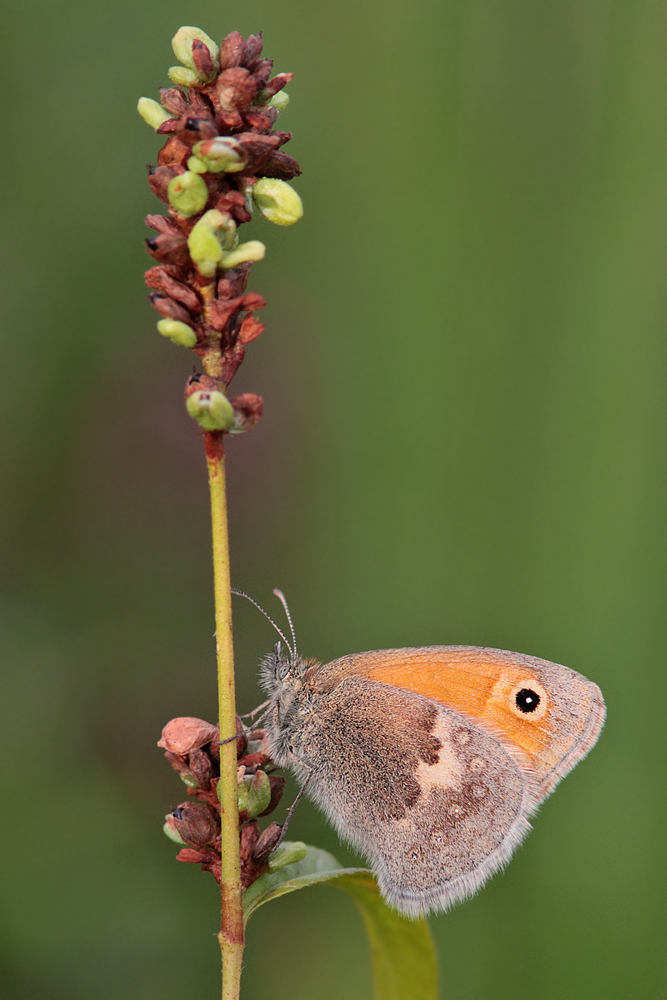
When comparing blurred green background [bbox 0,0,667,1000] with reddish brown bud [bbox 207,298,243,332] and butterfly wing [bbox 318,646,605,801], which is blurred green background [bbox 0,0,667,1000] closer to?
butterfly wing [bbox 318,646,605,801]

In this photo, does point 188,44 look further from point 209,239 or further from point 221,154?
point 209,239

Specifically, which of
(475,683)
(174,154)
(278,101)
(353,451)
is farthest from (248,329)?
(353,451)

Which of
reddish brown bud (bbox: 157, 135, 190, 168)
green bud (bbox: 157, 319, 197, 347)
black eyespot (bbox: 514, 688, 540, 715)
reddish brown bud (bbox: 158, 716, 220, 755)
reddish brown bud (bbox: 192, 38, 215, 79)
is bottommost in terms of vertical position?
black eyespot (bbox: 514, 688, 540, 715)

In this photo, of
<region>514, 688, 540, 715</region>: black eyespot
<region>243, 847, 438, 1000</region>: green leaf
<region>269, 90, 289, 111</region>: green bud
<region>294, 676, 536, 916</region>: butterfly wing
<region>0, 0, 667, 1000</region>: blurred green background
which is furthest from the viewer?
<region>0, 0, 667, 1000</region>: blurred green background

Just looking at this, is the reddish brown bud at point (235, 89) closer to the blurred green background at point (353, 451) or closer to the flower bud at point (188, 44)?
the flower bud at point (188, 44)

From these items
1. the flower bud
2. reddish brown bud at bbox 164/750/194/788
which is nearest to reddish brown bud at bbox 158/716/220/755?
reddish brown bud at bbox 164/750/194/788

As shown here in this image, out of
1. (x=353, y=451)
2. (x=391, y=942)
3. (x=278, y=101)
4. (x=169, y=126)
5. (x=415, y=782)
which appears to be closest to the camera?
(x=169, y=126)

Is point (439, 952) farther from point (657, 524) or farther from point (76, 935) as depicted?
point (657, 524)
